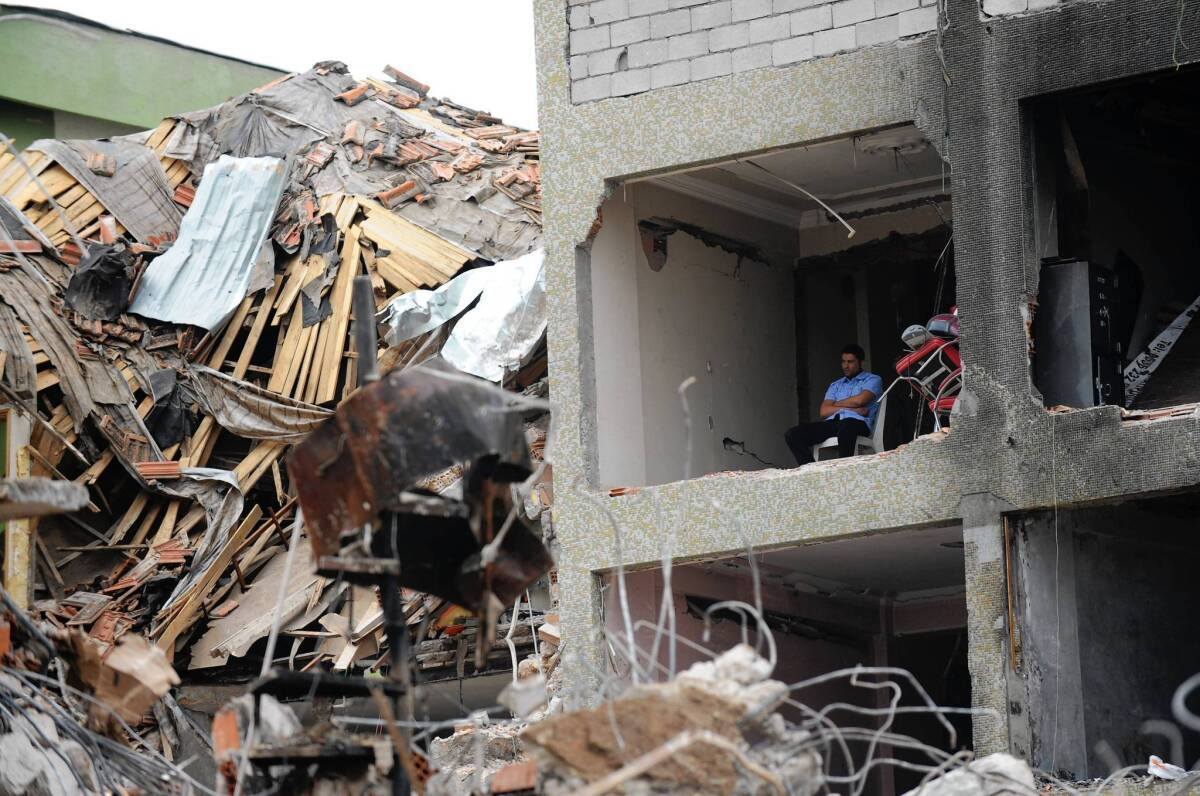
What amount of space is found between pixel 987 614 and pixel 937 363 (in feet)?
7.58

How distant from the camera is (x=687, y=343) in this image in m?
16.0

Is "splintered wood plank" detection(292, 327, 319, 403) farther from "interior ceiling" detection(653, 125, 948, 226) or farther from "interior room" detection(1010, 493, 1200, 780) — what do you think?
"interior room" detection(1010, 493, 1200, 780)

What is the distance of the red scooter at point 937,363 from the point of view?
1376 cm

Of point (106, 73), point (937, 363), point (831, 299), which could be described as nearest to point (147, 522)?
point (831, 299)

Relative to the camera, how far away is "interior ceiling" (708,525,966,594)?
14.7 meters

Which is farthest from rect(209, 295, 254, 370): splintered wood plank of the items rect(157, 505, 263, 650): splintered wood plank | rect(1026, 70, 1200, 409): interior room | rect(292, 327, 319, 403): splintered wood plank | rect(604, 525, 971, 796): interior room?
rect(1026, 70, 1200, 409): interior room

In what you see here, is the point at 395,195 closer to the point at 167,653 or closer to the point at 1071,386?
the point at 167,653

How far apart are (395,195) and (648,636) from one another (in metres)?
7.76

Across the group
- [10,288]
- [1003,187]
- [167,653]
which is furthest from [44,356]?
[1003,187]

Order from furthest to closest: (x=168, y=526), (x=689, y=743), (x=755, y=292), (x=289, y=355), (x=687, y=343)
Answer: (x=289, y=355) → (x=168, y=526) → (x=755, y=292) → (x=687, y=343) → (x=689, y=743)

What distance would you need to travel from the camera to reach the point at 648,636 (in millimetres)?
15000

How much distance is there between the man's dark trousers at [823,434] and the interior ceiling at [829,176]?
2.03 m

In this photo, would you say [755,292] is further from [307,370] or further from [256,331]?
[256,331]

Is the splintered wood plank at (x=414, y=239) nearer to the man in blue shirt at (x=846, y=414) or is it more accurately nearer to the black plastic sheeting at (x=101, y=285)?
the black plastic sheeting at (x=101, y=285)
